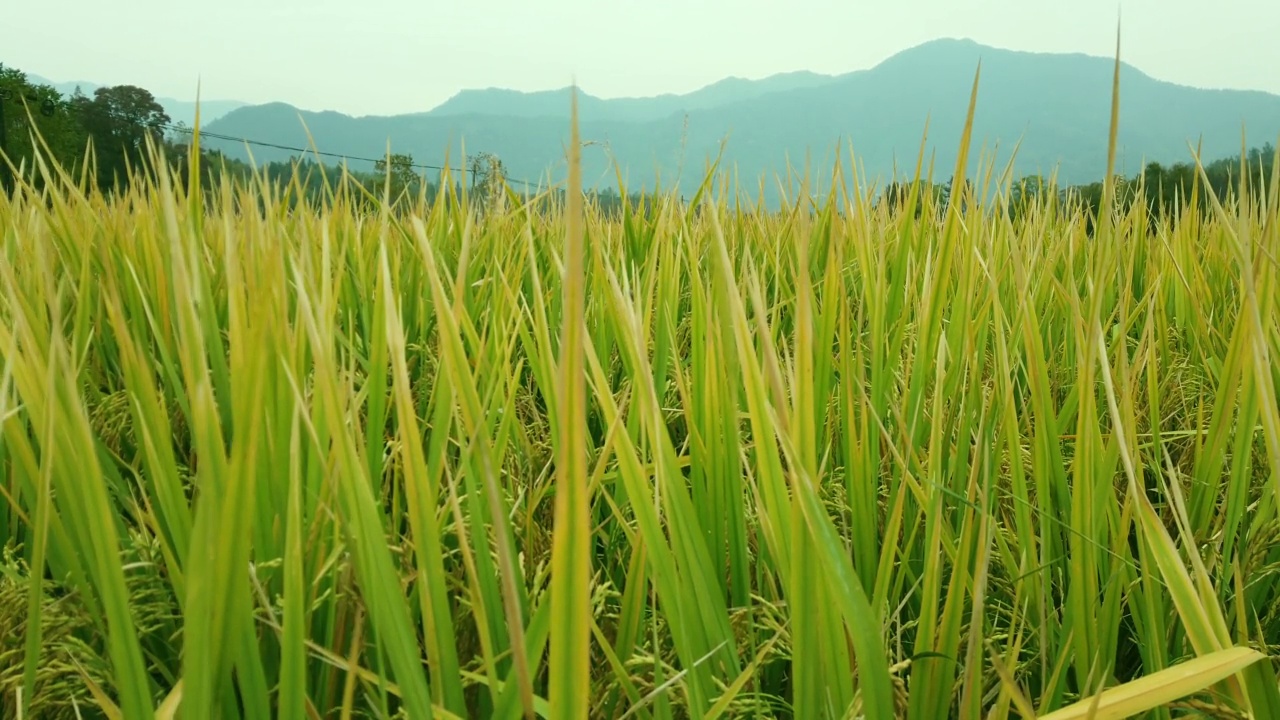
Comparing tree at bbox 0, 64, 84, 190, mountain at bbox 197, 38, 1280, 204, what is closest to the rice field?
tree at bbox 0, 64, 84, 190

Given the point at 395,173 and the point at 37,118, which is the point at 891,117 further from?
the point at 395,173

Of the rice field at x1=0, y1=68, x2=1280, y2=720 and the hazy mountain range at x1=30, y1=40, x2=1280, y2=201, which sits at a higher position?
the hazy mountain range at x1=30, y1=40, x2=1280, y2=201

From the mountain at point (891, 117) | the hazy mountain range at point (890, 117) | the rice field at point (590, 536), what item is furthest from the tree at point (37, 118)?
the hazy mountain range at point (890, 117)

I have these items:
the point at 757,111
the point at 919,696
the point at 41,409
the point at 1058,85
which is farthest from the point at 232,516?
the point at 1058,85

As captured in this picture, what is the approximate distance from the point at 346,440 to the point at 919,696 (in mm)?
401

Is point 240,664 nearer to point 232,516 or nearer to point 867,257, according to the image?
point 232,516

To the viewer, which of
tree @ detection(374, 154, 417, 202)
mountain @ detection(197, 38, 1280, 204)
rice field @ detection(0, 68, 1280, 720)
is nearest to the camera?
rice field @ detection(0, 68, 1280, 720)

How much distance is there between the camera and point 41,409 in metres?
0.57

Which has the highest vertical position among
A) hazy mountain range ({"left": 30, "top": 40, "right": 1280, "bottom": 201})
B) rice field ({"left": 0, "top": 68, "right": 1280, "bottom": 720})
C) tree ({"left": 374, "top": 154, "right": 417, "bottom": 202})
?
hazy mountain range ({"left": 30, "top": 40, "right": 1280, "bottom": 201})

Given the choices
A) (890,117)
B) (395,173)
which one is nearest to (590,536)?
(395,173)

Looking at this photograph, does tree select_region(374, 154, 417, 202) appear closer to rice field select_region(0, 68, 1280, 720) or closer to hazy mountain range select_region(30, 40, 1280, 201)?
rice field select_region(0, 68, 1280, 720)

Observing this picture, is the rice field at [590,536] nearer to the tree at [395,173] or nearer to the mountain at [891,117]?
the tree at [395,173]

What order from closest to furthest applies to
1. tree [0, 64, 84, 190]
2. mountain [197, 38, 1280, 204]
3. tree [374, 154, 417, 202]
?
tree [374, 154, 417, 202] < tree [0, 64, 84, 190] < mountain [197, 38, 1280, 204]

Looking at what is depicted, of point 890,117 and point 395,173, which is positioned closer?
point 395,173
